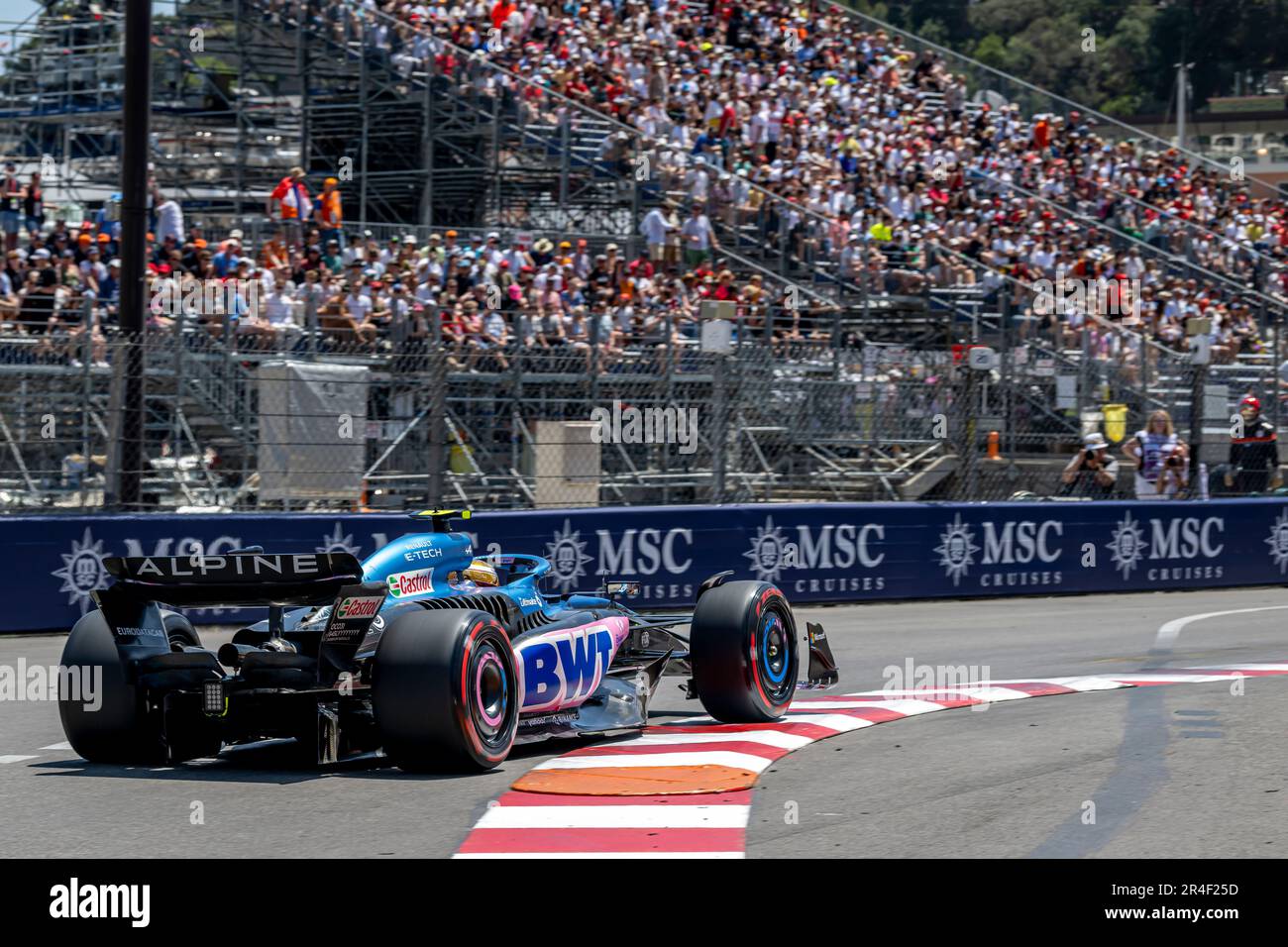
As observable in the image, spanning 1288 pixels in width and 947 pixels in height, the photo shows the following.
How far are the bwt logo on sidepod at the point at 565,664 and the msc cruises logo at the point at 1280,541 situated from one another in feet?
43.9

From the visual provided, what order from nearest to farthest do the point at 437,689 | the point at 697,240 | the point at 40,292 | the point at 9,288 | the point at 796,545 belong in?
the point at 437,689, the point at 796,545, the point at 40,292, the point at 9,288, the point at 697,240

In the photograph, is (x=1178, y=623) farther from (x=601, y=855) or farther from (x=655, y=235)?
(x=655, y=235)

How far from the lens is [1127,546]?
19406 mm

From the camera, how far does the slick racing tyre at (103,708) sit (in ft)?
27.1

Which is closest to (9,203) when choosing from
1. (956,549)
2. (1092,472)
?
(956,549)

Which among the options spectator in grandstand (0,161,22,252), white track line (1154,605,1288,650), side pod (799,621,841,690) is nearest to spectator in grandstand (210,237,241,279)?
spectator in grandstand (0,161,22,252)

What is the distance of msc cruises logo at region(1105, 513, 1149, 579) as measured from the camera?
1934 cm

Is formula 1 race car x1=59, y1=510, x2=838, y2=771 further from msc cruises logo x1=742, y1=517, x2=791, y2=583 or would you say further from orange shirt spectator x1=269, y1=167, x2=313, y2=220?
orange shirt spectator x1=269, y1=167, x2=313, y2=220

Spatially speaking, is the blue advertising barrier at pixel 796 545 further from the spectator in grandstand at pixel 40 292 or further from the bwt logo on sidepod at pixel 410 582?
the bwt logo on sidepod at pixel 410 582

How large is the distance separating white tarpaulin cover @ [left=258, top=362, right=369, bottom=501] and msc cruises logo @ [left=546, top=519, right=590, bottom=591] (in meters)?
1.91

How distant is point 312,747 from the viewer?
8219mm

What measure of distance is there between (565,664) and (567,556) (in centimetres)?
734
